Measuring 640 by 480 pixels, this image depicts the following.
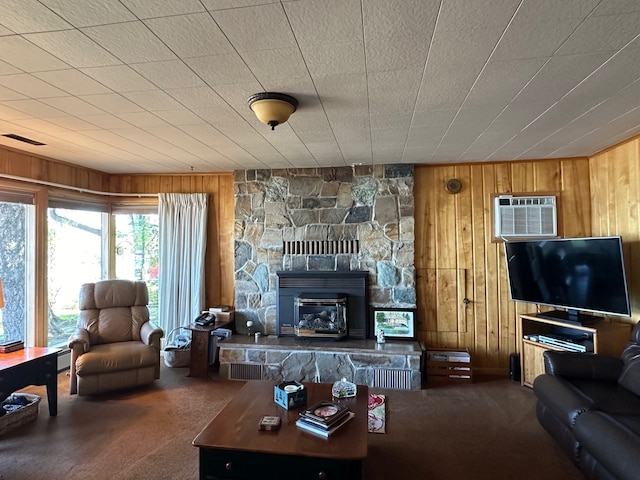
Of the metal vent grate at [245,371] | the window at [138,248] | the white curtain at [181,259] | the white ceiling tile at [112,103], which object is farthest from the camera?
the window at [138,248]

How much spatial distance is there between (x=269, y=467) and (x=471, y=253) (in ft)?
Result: 10.6

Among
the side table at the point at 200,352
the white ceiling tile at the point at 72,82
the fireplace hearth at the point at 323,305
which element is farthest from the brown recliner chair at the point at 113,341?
the white ceiling tile at the point at 72,82

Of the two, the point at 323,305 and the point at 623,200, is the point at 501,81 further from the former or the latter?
the point at 323,305

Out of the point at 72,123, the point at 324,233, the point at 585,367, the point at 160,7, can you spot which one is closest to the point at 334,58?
the point at 160,7

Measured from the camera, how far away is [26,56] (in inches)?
70.4

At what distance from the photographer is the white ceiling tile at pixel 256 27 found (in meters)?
1.45

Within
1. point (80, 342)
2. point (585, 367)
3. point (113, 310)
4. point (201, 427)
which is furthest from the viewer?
point (113, 310)

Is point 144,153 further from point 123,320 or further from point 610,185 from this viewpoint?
point 610,185

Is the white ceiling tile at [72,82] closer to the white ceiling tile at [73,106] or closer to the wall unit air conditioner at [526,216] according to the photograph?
the white ceiling tile at [73,106]

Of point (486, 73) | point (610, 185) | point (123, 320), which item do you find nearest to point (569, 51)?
point (486, 73)

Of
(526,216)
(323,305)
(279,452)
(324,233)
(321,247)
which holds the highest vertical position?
(526,216)

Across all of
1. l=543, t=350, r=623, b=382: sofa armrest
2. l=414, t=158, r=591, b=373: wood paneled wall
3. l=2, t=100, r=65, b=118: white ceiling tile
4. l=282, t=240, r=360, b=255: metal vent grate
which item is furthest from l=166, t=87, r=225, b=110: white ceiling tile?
l=543, t=350, r=623, b=382: sofa armrest

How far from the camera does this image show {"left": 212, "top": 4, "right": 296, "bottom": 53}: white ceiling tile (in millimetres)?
1445

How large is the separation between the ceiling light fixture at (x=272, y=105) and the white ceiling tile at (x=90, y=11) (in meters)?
0.84
